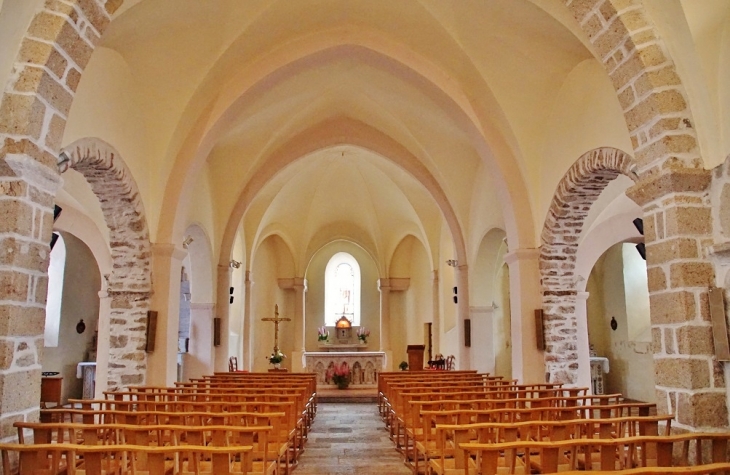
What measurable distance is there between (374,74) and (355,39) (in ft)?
5.04

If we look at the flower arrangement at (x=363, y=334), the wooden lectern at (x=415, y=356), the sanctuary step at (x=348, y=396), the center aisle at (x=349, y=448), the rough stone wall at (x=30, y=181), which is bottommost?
the center aisle at (x=349, y=448)

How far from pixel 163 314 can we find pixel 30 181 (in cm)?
434

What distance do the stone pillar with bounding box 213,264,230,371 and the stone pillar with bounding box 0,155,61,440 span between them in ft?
24.9

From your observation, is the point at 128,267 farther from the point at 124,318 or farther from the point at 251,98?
the point at 251,98

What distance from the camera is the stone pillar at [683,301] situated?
14.0 feet

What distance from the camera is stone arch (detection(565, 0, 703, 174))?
4516 millimetres

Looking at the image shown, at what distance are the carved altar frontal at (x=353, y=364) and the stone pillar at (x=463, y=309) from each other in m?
3.60

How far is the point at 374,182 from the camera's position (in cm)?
1609

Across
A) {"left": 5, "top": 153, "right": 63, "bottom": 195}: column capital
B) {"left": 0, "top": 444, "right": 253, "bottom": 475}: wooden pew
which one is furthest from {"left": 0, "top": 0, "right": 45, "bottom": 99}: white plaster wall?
{"left": 0, "top": 444, "right": 253, "bottom": 475}: wooden pew

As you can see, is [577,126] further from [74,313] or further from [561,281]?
[74,313]

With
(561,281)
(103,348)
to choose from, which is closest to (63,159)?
(103,348)

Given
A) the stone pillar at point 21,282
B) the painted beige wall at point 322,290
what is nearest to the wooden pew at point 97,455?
the stone pillar at point 21,282

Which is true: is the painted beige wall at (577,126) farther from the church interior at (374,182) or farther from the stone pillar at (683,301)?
the stone pillar at (683,301)

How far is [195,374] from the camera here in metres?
11.5
